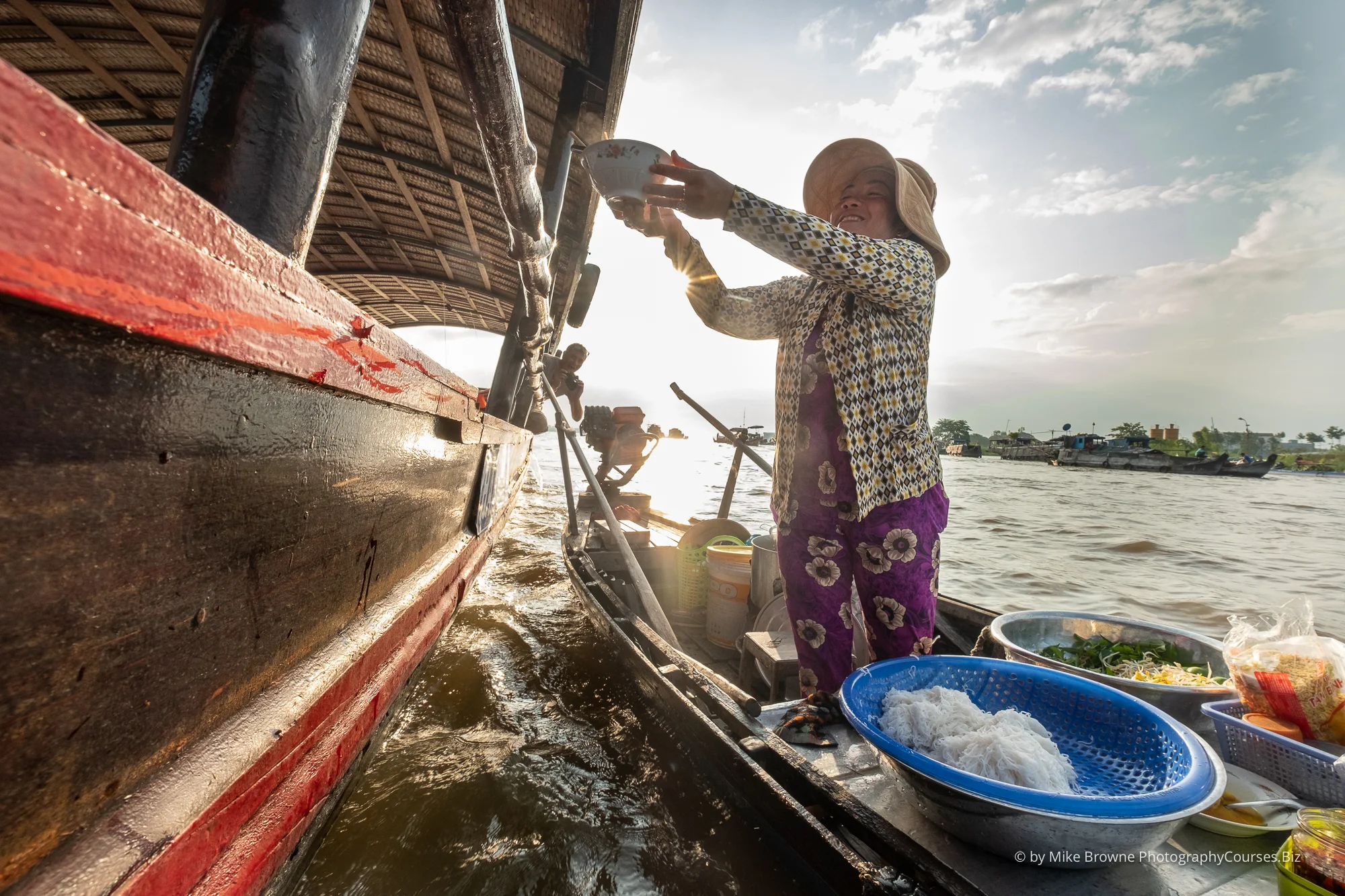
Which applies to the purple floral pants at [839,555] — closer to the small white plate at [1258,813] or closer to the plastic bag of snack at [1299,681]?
the small white plate at [1258,813]

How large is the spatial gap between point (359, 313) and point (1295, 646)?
10.2ft

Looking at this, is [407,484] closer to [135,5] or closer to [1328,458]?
[135,5]

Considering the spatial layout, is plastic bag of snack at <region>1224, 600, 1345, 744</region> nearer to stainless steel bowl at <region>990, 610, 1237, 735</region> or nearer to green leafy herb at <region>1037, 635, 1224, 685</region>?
stainless steel bowl at <region>990, 610, 1237, 735</region>

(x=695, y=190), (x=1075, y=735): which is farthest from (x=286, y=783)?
(x=1075, y=735)

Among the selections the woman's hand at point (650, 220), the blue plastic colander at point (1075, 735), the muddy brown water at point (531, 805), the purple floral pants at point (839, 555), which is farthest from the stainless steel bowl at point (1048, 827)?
the woman's hand at point (650, 220)

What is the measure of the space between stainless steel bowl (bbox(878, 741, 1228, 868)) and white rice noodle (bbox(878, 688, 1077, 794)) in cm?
10

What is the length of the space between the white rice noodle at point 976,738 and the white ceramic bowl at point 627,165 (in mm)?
1925

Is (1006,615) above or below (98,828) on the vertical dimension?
below

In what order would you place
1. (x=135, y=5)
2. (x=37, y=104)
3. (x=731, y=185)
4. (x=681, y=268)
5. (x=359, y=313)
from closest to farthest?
(x=37, y=104)
(x=359, y=313)
(x=731, y=185)
(x=681, y=268)
(x=135, y=5)

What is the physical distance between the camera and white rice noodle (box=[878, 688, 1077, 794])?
1339mm

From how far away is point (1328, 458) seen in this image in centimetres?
7331

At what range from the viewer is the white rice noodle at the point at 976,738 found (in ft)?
4.39

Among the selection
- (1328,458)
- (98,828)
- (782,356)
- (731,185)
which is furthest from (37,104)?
(1328,458)

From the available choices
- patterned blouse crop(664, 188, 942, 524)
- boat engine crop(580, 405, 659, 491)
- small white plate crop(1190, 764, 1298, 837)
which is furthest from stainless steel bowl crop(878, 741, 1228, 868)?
boat engine crop(580, 405, 659, 491)
